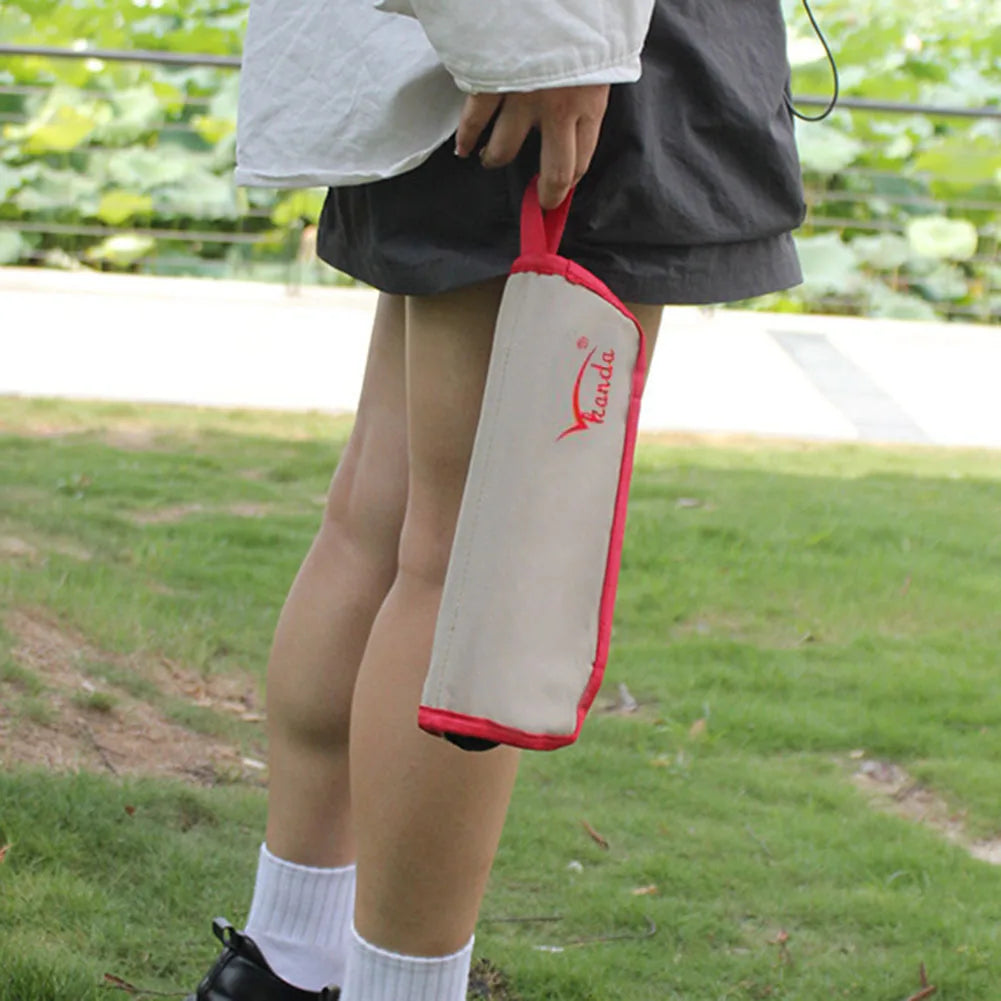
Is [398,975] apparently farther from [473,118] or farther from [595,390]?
[473,118]

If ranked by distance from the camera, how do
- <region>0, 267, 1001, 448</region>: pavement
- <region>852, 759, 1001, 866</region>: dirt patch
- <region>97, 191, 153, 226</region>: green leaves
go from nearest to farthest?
<region>852, 759, 1001, 866</region>: dirt patch, <region>0, 267, 1001, 448</region>: pavement, <region>97, 191, 153, 226</region>: green leaves

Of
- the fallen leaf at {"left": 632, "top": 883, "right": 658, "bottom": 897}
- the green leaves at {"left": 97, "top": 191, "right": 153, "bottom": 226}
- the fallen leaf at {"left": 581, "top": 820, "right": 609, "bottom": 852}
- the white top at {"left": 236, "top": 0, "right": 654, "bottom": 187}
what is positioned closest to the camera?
the white top at {"left": 236, "top": 0, "right": 654, "bottom": 187}

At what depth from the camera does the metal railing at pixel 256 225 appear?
762 cm

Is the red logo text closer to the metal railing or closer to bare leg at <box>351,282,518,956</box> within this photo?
bare leg at <box>351,282,518,956</box>

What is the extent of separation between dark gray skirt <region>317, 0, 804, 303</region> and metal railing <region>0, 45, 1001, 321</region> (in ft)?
20.1

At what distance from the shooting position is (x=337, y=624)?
1587mm

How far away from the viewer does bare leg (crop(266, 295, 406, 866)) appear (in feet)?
5.16

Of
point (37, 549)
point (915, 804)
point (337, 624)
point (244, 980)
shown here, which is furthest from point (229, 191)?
point (244, 980)

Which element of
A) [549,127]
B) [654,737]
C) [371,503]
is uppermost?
[549,127]

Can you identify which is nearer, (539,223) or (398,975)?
(539,223)

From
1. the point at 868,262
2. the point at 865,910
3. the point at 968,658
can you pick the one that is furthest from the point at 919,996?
the point at 868,262

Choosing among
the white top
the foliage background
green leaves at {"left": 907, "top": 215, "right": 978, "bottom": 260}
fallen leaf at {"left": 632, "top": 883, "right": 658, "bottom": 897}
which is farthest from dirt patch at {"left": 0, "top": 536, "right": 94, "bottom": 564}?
green leaves at {"left": 907, "top": 215, "right": 978, "bottom": 260}

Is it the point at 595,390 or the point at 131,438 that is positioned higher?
the point at 595,390

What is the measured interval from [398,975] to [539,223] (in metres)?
0.66
